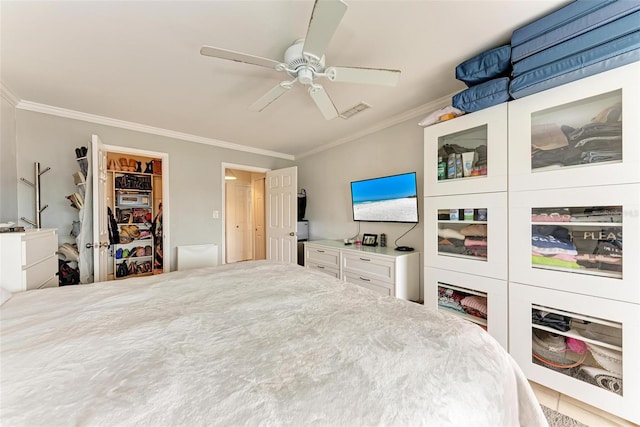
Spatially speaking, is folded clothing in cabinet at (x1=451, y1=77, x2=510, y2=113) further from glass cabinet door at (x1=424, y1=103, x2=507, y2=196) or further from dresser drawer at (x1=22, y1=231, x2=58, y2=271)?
dresser drawer at (x1=22, y1=231, x2=58, y2=271)

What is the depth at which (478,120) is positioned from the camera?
1845mm

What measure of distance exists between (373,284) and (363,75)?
6.89ft

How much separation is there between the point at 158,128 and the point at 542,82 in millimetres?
3979

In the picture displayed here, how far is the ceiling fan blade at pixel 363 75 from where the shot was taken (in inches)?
58.2

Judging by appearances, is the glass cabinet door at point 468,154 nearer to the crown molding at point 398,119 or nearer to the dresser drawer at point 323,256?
the crown molding at point 398,119

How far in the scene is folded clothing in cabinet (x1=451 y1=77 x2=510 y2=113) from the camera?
167 cm

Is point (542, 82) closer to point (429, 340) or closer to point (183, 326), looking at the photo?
point (429, 340)

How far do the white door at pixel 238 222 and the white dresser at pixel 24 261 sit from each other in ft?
12.4

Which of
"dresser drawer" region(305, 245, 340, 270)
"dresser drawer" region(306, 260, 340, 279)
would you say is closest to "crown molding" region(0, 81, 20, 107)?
"dresser drawer" region(305, 245, 340, 270)

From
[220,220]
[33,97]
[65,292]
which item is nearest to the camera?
[65,292]

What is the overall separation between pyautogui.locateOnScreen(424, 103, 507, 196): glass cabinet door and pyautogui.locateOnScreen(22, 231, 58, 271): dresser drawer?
3082 millimetres

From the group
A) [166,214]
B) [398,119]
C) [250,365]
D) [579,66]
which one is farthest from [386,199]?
[166,214]

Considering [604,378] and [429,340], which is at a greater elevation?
[429,340]

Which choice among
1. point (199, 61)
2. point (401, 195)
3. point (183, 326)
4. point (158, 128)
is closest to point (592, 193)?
point (401, 195)
